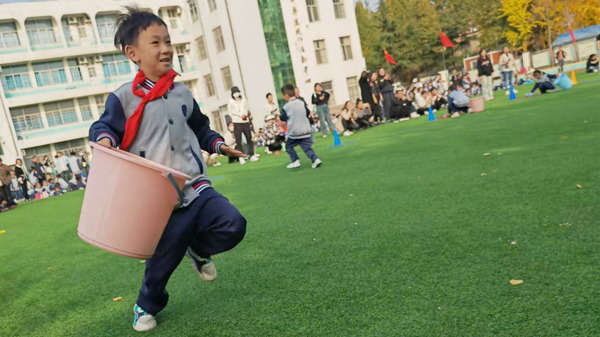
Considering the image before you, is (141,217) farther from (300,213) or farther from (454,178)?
(454,178)

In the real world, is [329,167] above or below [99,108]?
below

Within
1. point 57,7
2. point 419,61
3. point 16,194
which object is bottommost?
point 16,194

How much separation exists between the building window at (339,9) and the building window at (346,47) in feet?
5.04

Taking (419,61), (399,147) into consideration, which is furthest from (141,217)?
(419,61)

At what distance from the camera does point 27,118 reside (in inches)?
1412

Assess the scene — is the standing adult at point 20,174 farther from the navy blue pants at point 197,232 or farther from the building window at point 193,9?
the building window at point 193,9

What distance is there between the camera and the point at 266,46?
33562 millimetres

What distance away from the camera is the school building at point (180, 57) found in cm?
3353

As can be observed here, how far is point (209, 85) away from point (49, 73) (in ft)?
38.0

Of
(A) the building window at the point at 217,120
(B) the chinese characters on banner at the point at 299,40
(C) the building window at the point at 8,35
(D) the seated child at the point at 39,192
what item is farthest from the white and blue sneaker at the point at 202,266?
(C) the building window at the point at 8,35

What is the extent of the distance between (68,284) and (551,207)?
14.0ft

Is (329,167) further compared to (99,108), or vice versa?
(99,108)

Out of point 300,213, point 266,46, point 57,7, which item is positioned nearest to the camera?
point 300,213

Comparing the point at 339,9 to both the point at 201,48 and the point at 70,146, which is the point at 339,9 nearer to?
the point at 201,48
